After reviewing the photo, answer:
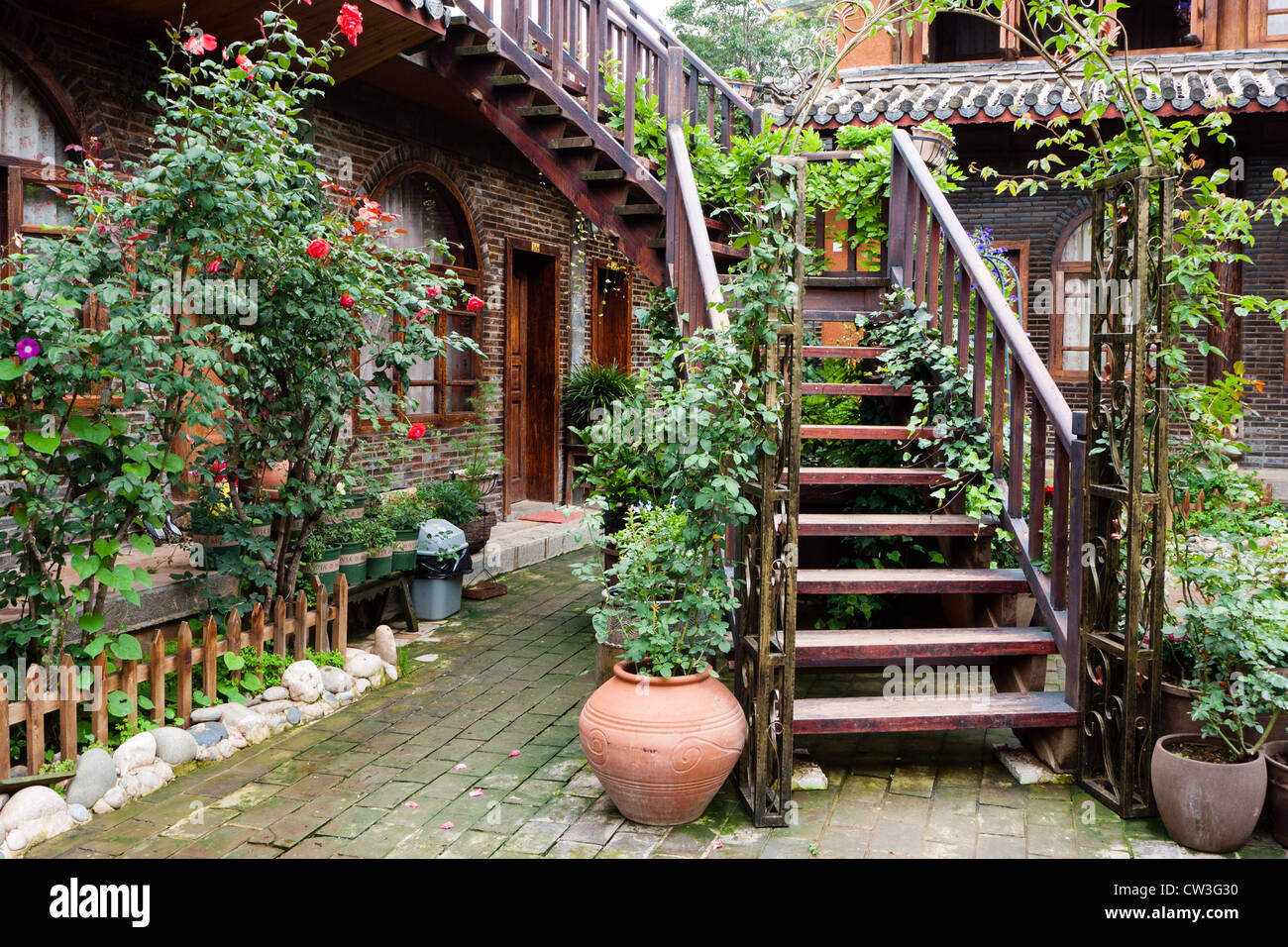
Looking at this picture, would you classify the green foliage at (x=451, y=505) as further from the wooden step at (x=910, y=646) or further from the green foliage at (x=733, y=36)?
the green foliage at (x=733, y=36)

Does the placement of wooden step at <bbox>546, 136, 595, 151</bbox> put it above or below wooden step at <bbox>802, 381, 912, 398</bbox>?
above

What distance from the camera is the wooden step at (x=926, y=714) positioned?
13.7ft

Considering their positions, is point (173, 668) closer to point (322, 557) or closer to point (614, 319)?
point (322, 557)

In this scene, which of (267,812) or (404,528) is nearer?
(267,812)

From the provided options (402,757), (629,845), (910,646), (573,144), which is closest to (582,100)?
(573,144)

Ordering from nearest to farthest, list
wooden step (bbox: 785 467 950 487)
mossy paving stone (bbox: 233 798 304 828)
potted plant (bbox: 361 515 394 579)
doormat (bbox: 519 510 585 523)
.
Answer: mossy paving stone (bbox: 233 798 304 828) < wooden step (bbox: 785 467 950 487) < potted plant (bbox: 361 515 394 579) < doormat (bbox: 519 510 585 523)

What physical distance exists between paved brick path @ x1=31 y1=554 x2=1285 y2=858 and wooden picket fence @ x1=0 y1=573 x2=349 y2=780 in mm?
362

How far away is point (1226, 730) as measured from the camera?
393 cm

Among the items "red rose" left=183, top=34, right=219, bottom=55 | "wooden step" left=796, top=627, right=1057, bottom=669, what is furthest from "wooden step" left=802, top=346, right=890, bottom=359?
"red rose" left=183, top=34, right=219, bottom=55

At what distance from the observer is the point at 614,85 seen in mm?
7539

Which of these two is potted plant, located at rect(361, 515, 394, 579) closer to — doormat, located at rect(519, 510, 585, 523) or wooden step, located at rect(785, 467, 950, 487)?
wooden step, located at rect(785, 467, 950, 487)

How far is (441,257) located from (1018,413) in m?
5.58

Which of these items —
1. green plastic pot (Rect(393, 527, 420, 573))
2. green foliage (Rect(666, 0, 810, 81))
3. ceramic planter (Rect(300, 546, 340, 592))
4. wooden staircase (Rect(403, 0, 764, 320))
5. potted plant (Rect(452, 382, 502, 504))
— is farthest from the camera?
green foliage (Rect(666, 0, 810, 81))

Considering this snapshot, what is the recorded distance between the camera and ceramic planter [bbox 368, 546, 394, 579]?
20.6 ft
